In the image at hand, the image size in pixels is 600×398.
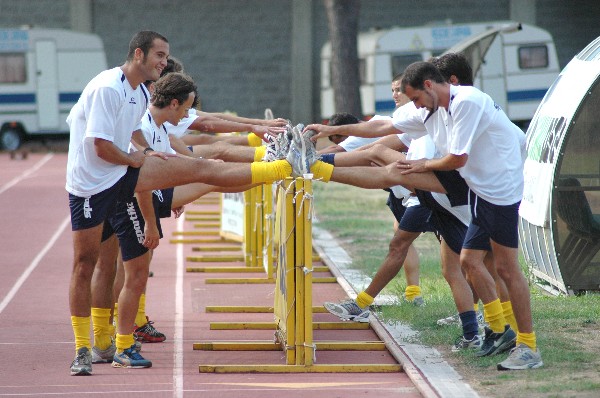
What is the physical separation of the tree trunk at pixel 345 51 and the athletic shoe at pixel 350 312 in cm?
1913

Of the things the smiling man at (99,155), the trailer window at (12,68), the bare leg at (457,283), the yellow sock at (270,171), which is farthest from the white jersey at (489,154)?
the trailer window at (12,68)

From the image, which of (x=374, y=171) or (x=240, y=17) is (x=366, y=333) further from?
(x=240, y=17)

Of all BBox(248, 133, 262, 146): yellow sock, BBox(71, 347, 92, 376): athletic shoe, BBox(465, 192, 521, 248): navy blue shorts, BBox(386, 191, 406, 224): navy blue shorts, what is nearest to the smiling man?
BBox(71, 347, 92, 376): athletic shoe

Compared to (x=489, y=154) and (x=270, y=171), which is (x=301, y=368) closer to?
(x=270, y=171)

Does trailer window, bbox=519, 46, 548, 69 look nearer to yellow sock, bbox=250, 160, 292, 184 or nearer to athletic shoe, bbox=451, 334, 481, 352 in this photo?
athletic shoe, bbox=451, 334, 481, 352

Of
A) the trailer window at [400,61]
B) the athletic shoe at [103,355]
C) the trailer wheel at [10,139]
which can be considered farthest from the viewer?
the trailer wheel at [10,139]

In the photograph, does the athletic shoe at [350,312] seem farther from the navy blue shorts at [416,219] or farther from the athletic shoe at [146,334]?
the athletic shoe at [146,334]

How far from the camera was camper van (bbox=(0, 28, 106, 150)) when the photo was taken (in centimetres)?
2997

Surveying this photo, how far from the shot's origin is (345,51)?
92.6ft

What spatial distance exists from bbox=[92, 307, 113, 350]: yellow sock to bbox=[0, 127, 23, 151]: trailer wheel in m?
23.4

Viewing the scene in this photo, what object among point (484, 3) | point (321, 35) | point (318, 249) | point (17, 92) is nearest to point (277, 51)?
point (321, 35)

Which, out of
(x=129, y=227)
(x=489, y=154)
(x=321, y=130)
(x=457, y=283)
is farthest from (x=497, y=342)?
(x=129, y=227)

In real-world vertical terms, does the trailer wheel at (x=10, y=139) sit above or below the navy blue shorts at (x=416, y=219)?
above

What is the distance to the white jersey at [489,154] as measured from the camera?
23.4 ft
